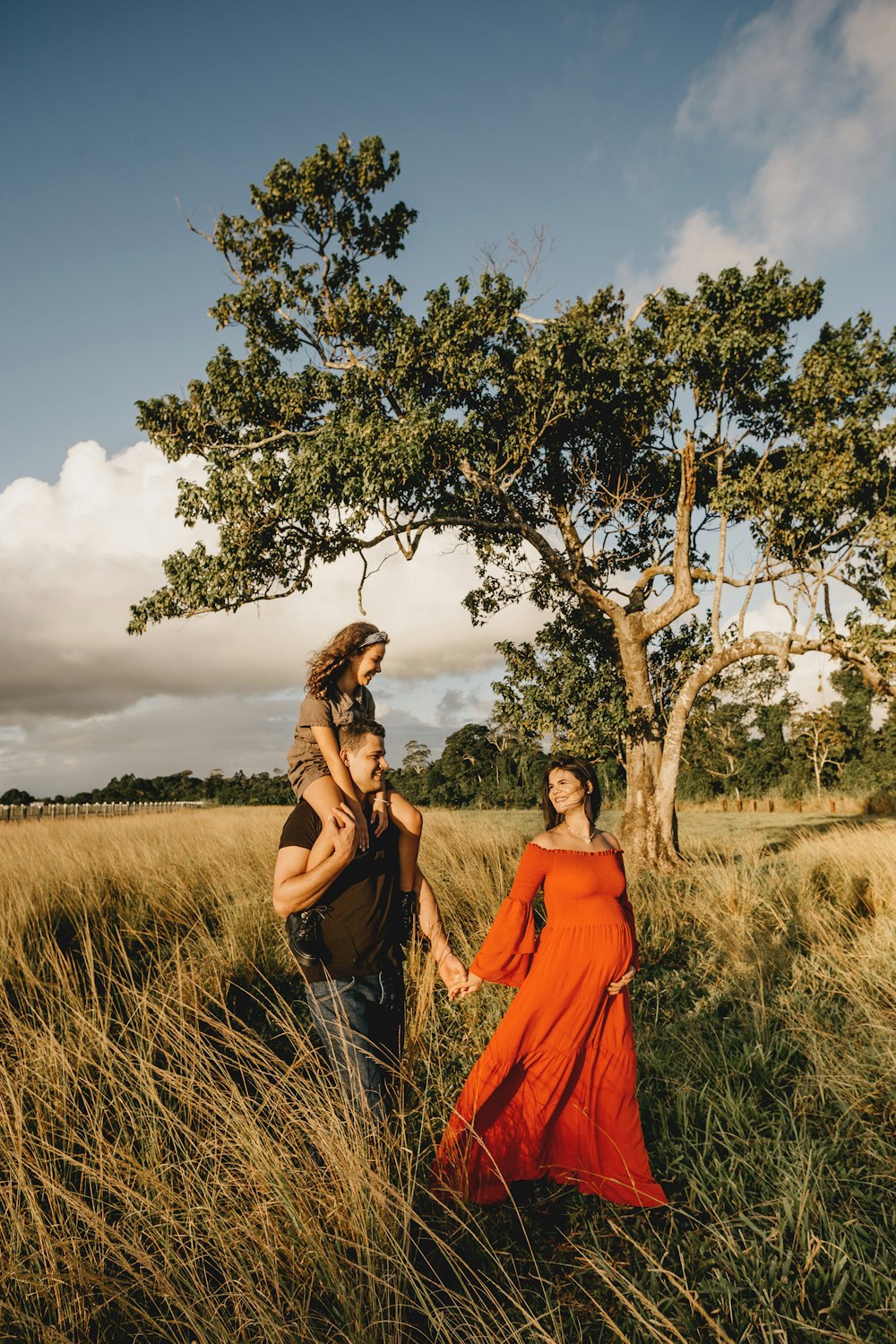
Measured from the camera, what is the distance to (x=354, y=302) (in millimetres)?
10906

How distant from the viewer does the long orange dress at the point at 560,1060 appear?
3.00 metres

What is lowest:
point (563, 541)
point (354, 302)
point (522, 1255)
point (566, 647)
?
point (522, 1255)

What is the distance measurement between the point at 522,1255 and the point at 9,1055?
2753 millimetres

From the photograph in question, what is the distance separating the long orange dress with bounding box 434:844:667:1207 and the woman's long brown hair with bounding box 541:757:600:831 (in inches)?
13.1

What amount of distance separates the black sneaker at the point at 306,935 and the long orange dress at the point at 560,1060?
1.10 m

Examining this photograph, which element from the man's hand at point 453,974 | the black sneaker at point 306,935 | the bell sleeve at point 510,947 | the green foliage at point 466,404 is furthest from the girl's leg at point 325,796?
the green foliage at point 466,404

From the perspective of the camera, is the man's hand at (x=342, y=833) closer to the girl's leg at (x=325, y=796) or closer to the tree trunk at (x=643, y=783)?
the girl's leg at (x=325, y=796)

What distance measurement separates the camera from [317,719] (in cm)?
436

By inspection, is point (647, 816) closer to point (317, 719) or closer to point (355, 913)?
point (317, 719)

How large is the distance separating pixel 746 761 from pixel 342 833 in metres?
51.6

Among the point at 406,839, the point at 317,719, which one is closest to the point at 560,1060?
the point at 406,839

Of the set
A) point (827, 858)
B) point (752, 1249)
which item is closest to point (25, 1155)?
point (752, 1249)

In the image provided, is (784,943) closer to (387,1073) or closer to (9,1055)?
(387,1073)

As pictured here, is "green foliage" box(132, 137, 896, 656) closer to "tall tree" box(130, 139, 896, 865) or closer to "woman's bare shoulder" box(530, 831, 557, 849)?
"tall tree" box(130, 139, 896, 865)
